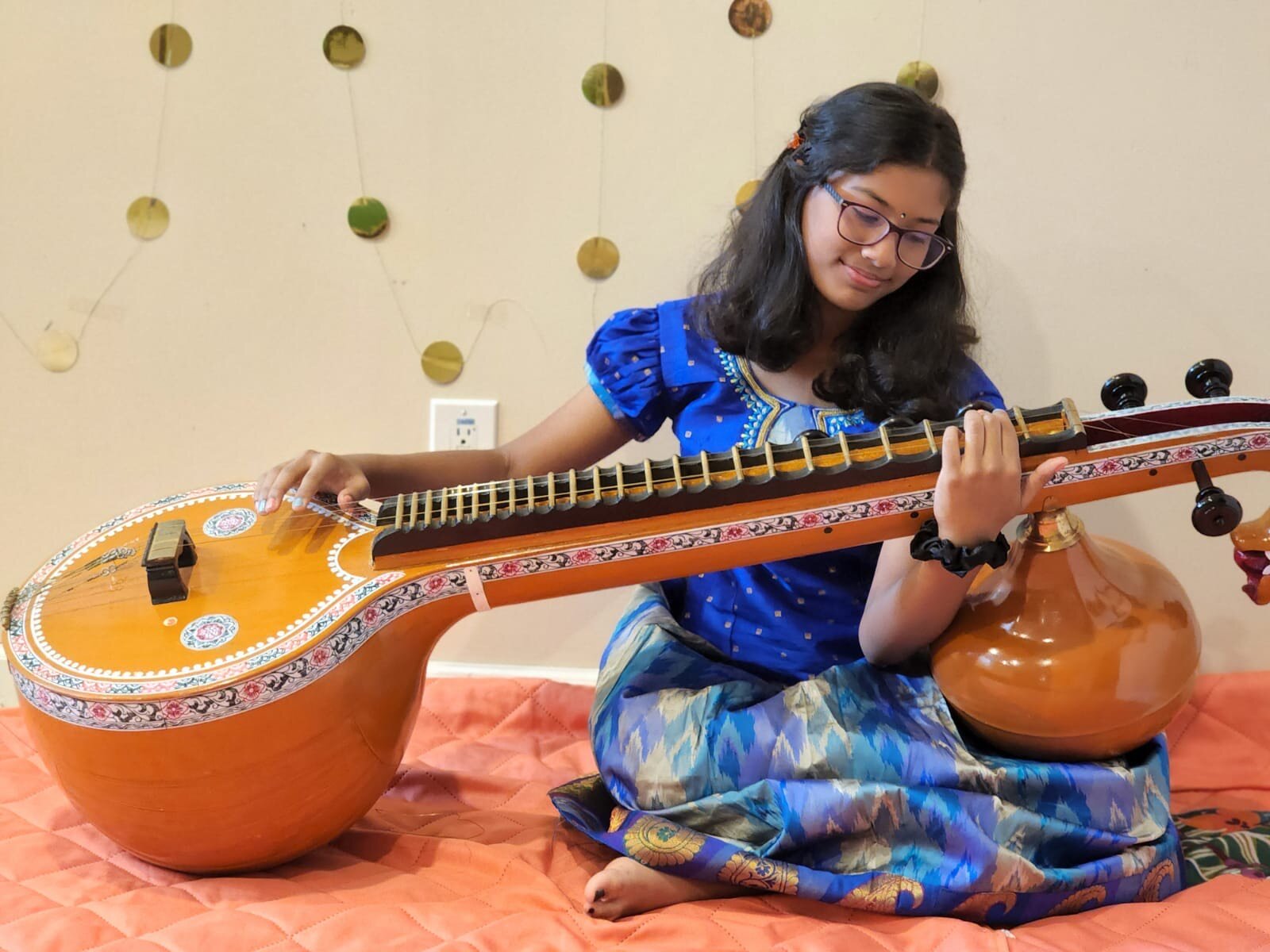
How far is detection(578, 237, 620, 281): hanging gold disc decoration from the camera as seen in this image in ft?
4.43

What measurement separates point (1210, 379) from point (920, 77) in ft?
1.94

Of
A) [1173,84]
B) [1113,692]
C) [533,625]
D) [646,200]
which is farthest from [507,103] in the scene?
[1113,692]

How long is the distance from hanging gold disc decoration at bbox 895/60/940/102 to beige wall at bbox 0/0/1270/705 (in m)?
0.02

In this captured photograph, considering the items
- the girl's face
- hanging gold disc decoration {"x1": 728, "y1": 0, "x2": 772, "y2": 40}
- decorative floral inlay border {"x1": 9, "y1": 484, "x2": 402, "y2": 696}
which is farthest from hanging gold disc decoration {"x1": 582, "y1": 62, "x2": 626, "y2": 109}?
decorative floral inlay border {"x1": 9, "y1": 484, "x2": 402, "y2": 696}

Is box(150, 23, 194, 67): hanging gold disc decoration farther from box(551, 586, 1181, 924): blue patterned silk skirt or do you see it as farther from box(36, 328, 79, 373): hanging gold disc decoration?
box(551, 586, 1181, 924): blue patterned silk skirt

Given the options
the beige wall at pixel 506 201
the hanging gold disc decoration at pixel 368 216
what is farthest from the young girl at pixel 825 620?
the hanging gold disc decoration at pixel 368 216

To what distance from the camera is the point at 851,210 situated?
39.2 inches

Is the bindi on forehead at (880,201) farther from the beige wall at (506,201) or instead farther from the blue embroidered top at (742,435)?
the beige wall at (506,201)

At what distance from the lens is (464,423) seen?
1.41 m

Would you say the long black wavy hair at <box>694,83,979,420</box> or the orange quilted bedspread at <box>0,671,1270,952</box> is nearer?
the orange quilted bedspread at <box>0,671,1270,952</box>

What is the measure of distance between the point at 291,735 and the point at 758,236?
2.35ft

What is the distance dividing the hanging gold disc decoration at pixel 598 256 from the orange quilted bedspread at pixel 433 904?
A: 2.26 ft

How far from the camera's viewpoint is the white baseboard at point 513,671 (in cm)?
150

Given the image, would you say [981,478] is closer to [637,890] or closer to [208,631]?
[637,890]
